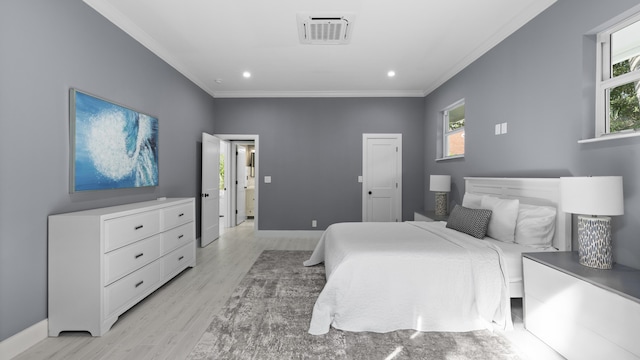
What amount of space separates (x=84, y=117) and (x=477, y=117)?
14.3ft

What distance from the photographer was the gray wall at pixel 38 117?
182 cm

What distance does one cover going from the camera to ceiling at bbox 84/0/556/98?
8.96ft

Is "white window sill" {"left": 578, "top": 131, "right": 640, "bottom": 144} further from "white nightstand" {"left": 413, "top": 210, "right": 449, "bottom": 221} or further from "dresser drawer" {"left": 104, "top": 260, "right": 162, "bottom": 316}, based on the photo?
"dresser drawer" {"left": 104, "top": 260, "right": 162, "bottom": 316}

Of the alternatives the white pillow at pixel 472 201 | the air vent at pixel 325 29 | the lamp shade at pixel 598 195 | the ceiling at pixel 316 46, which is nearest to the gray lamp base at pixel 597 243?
the lamp shade at pixel 598 195

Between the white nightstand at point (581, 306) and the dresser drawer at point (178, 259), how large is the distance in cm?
336

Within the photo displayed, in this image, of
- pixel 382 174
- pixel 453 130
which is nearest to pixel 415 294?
pixel 453 130

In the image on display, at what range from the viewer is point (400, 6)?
8.96 ft

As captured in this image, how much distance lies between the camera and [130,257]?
2.41 metres

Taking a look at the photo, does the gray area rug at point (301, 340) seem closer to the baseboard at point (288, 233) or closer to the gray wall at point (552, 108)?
the gray wall at point (552, 108)

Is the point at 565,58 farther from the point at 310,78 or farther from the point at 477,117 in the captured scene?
the point at 310,78

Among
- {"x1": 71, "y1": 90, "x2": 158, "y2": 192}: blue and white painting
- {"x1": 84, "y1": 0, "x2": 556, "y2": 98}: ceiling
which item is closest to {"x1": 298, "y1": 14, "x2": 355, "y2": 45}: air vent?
{"x1": 84, "y1": 0, "x2": 556, "y2": 98}: ceiling

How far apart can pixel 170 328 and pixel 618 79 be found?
13.0ft

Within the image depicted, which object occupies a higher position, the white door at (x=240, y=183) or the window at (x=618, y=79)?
the window at (x=618, y=79)

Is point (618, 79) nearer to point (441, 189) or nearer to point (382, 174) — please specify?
point (441, 189)
